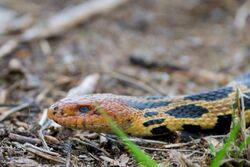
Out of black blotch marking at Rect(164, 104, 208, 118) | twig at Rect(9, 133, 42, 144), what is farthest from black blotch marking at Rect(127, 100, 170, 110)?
twig at Rect(9, 133, 42, 144)

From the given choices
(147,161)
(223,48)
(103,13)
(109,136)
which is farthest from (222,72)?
(147,161)

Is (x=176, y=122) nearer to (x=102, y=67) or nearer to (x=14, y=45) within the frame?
(x=102, y=67)

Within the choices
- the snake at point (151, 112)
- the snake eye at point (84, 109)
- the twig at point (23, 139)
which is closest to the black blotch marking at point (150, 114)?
the snake at point (151, 112)

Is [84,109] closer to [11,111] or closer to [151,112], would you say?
[151,112]

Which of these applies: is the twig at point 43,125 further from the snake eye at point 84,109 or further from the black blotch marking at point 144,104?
the black blotch marking at point 144,104

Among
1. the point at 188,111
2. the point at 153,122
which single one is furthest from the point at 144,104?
the point at 188,111

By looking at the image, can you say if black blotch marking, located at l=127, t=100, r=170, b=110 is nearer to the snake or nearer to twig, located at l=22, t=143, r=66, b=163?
the snake
